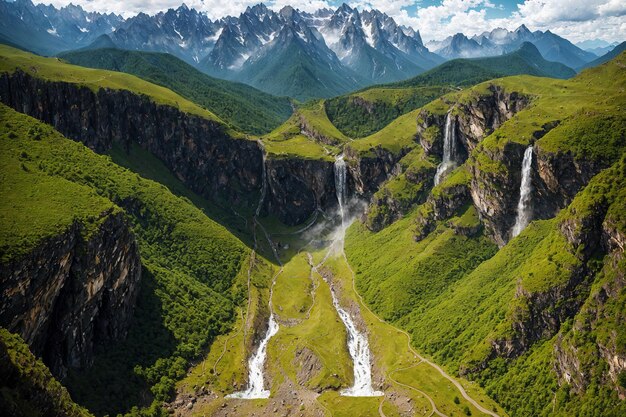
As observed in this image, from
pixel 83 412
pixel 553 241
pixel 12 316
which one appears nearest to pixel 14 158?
pixel 12 316

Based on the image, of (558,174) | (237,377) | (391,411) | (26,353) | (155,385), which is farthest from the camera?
(558,174)

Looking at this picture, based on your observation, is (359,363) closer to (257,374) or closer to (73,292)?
(257,374)

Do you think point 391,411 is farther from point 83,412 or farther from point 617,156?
point 617,156

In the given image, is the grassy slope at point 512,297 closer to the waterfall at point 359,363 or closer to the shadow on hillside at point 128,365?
the waterfall at point 359,363

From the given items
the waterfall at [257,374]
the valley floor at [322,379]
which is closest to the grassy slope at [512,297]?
the valley floor at [322,379]

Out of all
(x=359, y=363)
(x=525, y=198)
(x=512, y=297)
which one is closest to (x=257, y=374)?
(x=359, y=363)

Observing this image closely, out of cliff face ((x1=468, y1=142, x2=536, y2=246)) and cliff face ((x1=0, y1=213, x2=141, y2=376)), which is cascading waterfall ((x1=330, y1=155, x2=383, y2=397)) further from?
cliff face ((x1=0, y1=213, x2=141, y2=376))
